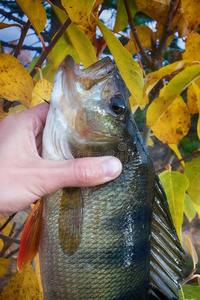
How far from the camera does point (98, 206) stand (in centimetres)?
96

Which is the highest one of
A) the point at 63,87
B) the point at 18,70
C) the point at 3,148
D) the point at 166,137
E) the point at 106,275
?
the point at 18,70

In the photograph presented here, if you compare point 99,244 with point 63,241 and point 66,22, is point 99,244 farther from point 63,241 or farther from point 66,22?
point 66,22

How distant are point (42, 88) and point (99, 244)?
0.54 metres

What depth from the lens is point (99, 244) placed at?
955mm

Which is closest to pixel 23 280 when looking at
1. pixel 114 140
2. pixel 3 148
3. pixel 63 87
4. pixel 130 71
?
pixel 3 148

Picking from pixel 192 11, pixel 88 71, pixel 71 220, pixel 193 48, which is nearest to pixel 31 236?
pixel 71 220

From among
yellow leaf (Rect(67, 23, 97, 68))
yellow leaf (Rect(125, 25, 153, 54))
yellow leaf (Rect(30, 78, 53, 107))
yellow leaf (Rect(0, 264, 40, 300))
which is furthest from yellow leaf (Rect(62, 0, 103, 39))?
yellow leaf (Rect(0, 264, 40, 300))

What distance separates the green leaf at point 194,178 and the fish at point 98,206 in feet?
0.63

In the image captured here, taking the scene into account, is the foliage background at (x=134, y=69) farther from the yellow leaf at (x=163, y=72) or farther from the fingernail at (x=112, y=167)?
the fingernail at (x=112, y=167)

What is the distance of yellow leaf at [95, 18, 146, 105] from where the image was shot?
77 centimetres

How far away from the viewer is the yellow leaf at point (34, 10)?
3.22 ft

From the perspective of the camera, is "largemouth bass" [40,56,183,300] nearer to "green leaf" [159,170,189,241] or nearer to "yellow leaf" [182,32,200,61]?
"green leaf" [159,170,189,241]

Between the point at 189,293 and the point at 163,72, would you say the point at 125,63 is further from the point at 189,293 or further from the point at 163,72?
the point at 189,293

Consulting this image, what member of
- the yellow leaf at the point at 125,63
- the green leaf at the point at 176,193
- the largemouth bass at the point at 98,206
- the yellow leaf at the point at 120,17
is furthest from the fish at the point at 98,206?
the yellow leaf at the point at 120,17
